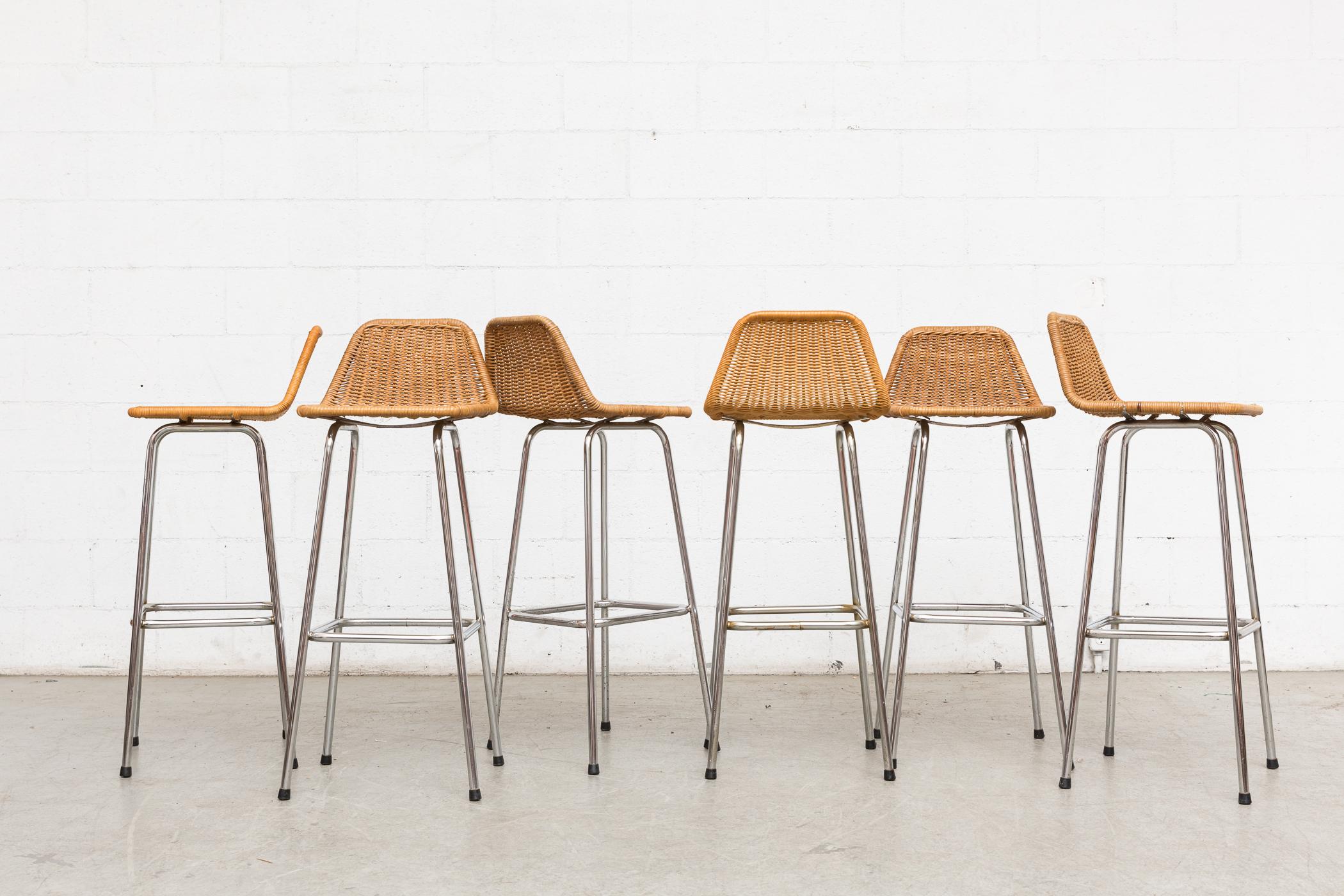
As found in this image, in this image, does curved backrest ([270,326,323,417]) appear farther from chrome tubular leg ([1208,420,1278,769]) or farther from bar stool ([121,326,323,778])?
chrome tubular leg ([1208,420,1278,769])

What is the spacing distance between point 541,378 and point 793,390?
0.62 m

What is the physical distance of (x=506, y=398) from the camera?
2803 millimetres

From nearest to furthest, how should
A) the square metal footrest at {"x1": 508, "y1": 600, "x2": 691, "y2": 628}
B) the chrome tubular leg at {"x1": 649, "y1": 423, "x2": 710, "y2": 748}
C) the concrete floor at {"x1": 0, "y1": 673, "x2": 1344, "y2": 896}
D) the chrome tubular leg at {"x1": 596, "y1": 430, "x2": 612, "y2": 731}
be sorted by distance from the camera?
the concrete floor at {"x1": 0, "y1": 673, "x2": 1344, "y2": 896} < the square metal footrest at {"x1": 508, "y1": 600, "x2": 691, "y2": 628} < the chrome tubular leg at {"x1": 649, "y1": 423, "x2": 710, "y2": 748} < the chrome tubular leg at {"x1": 596, "y1": 430, "x2": 612, "y2": 731}

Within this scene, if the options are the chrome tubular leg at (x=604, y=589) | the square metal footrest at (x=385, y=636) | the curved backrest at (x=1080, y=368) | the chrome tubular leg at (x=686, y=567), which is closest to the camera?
the square metal footrest at (x=385, y=636)

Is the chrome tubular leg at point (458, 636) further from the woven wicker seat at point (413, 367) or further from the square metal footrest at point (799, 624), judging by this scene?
the square metal footrest at point (799, 624)

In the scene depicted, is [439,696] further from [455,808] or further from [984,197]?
[984,197]

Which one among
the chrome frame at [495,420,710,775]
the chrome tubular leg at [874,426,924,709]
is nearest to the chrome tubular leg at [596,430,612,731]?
the chrome frame at [495,420,710,775]

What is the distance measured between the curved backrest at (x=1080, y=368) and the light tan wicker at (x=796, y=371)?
40 centimetres

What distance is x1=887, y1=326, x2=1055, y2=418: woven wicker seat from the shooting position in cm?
276

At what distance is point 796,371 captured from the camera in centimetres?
264

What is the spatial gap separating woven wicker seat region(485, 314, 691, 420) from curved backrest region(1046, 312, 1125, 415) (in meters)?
0.88

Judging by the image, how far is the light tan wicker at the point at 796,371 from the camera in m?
2.58

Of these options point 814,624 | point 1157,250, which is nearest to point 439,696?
point 814,624

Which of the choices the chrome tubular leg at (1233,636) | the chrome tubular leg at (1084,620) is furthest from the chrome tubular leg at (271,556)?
the chrome tubular leg at (1233,636)
